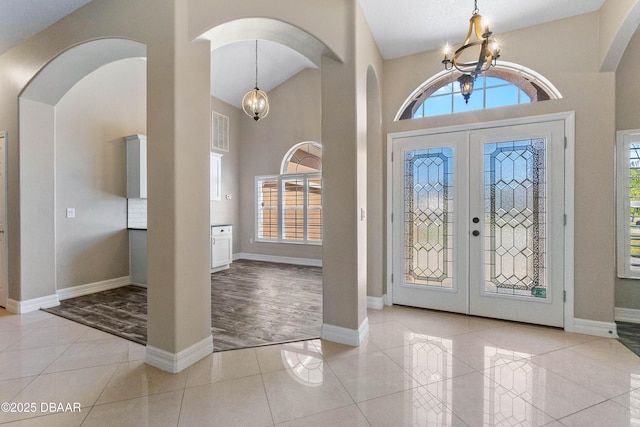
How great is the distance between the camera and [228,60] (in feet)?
18.7

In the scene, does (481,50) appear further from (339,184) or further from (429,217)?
(429,217)

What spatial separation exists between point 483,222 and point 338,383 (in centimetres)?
237

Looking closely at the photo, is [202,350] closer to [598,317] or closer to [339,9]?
[339,9]

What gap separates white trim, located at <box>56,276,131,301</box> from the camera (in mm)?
4043


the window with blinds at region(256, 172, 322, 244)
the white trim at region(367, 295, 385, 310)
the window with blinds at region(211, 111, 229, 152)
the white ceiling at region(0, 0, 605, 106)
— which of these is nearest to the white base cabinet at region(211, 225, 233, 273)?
the window with blinds at region(256, 172, 322, 244)

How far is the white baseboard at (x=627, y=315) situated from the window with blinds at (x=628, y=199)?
0.36m

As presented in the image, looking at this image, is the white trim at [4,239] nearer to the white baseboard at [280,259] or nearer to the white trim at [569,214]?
the white baseboard at [280,259]

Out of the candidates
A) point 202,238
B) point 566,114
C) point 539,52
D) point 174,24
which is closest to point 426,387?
point 202,238

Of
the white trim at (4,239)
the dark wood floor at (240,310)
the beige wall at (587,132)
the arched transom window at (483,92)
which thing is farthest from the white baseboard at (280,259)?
the beige wall at (587,132)

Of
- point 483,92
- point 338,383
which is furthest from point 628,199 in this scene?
point 338,383

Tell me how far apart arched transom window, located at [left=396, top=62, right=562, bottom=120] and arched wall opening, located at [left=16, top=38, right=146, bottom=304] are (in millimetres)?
3607

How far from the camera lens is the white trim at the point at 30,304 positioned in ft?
11.4

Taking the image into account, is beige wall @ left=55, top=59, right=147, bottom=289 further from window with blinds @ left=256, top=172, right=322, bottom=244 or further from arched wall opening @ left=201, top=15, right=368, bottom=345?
arched wall opening @ left=201, top=15, right=368, bottom=345

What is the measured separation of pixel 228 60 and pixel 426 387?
6.03 meters
